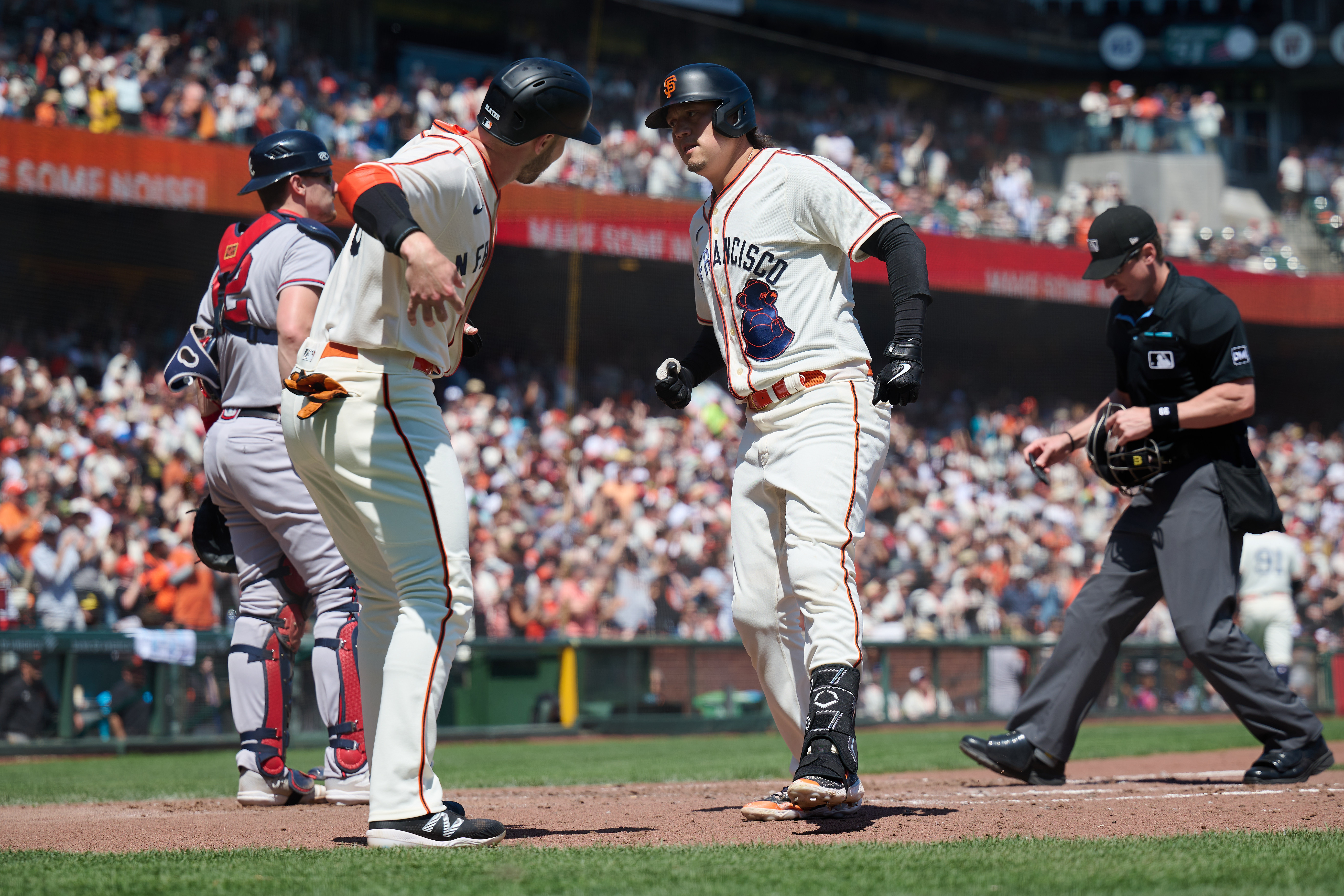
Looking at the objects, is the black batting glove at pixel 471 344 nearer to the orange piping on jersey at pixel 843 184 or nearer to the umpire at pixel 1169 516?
the orange piping on jersey at pixel 843 184

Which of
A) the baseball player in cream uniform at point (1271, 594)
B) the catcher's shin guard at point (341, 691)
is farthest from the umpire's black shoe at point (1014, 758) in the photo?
the baseball player in cream uniform at point (1271, 594)

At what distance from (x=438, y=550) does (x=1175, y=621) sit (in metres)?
3.01

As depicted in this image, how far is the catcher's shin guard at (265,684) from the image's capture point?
4.74m

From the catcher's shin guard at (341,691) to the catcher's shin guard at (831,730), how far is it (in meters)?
1.70

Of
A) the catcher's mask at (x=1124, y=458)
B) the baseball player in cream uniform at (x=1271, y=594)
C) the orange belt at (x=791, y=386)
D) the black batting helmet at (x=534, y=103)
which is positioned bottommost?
the baseball player in cream uniform at (x=1271, y=594)

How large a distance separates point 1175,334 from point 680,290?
15.3 m

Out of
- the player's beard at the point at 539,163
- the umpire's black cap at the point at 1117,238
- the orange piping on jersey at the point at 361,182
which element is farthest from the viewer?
the umpire's black cap at the point at 1117,238

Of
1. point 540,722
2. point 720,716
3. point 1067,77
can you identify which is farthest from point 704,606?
point 1067,77

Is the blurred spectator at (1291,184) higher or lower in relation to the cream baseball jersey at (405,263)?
higher

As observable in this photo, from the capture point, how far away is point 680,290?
802 inches

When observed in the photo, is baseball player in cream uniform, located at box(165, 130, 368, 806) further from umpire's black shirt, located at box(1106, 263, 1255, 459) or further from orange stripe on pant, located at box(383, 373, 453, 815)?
umpire's black shirt, located at box(1106, 263, 1255, 459)

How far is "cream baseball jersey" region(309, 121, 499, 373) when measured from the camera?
3455 millimetres

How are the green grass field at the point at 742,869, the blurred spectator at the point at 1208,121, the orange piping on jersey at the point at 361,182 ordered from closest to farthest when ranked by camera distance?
the green grass field at the point at 742,869 → the orange piping on jersey at the point at 361,182 → the blurred spectator at the point at 1208,121

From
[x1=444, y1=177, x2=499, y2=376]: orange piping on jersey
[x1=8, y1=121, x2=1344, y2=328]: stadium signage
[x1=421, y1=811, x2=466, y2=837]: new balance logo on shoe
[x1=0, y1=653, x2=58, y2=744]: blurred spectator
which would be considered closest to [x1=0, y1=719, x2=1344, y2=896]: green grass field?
[x1=421, y1=811, x2=466, y2=837]: new balance logo on shoe
